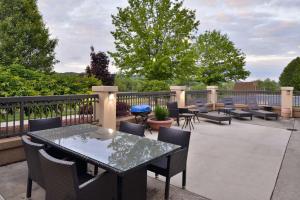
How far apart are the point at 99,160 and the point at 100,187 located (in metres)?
0.27

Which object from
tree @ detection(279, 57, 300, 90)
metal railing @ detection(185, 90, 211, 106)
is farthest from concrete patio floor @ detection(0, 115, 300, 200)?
tree @ detection(279, 57, 300, 90)

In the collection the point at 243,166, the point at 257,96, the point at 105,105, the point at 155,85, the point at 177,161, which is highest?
the point at 155,85

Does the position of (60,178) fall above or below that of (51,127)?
below

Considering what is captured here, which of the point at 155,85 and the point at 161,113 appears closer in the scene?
the point at 161,113

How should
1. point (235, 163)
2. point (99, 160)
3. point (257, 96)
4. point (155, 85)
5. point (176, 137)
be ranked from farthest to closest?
point (155, 85) < point (257, 96) < point (235, 163) < point (176, 137) < point (99, 160)

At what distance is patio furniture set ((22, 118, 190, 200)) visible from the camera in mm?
1926

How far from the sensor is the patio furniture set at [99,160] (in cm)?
193

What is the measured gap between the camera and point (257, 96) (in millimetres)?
11516

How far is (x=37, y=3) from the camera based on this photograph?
15.8 metres

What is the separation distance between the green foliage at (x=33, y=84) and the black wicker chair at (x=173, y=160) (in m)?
5.64

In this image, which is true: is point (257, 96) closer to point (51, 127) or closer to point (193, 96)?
point (193, 96)

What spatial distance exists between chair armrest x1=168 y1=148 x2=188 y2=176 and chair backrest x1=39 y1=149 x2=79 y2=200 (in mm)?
1328

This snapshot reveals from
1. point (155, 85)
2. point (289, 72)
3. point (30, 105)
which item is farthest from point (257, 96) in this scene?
point (289, 72)

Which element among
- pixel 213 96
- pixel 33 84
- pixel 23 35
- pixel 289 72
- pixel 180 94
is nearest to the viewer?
pixel 33 84
